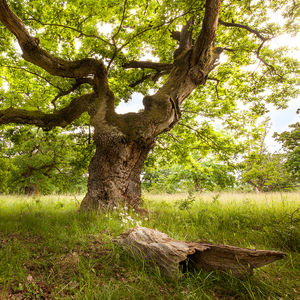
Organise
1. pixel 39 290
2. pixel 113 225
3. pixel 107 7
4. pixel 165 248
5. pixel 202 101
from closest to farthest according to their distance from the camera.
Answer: pixel 39 290 < pixel 165 248 < pixel 113 225 < pixel 107 7 < pixel 202 101

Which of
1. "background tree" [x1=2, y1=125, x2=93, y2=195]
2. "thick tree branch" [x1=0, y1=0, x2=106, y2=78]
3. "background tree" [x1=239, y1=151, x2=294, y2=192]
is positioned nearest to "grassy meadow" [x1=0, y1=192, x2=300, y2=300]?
"background tree" [x1=239, y1=151, x2=294, y2=192]

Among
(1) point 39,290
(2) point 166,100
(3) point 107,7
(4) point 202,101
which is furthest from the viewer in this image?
(4) point 202,101

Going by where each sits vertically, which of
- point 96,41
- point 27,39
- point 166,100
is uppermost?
point 96,41

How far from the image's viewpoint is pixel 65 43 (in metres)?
6.35

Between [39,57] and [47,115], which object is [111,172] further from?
[39,57]

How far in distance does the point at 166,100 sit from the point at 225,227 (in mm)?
3718

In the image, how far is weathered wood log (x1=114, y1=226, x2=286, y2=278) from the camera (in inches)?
63.4

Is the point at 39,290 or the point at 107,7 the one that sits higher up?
the point at 107,7

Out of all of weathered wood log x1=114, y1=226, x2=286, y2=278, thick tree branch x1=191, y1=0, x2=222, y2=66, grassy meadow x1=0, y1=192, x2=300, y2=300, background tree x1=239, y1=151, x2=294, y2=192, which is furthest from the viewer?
background tree x1=239, y1=151, x2=294, y2=192

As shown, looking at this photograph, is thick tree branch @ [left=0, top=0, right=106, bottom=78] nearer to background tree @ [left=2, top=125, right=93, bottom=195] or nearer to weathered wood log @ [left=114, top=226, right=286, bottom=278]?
background tree @ [left=2, top=125, right=93, bottom=195]

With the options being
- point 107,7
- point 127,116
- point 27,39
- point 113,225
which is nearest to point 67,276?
point 113,225

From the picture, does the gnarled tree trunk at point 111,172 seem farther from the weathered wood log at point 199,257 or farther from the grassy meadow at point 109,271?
the weathered wood log at point 199,257

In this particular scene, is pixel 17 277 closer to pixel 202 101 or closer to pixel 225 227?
pixel 225 227

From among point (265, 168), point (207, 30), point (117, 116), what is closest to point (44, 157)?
point (117, 116)
